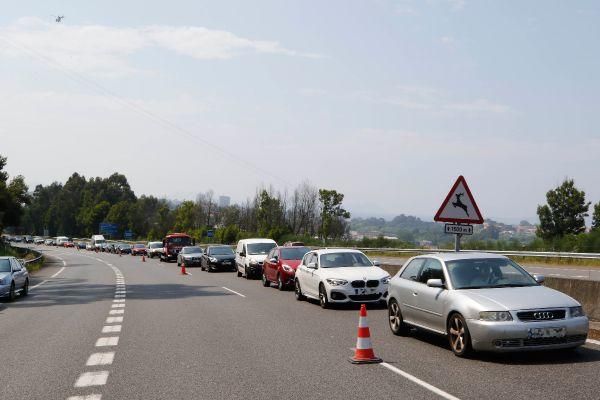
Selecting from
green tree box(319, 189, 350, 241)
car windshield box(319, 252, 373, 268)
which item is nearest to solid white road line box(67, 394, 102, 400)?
car windshield box(319, 252, 373, 268)

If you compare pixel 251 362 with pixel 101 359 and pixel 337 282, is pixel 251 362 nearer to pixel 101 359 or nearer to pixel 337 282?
pixel 101 359

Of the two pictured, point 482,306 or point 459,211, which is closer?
point 482,306

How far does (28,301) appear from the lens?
72.7ft

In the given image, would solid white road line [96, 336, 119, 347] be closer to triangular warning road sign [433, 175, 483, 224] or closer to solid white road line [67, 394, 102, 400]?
solid white road line [67, 394, 102, 400]

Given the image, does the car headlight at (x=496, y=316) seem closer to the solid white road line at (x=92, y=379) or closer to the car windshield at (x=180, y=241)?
the solid white road line at (x=92, y=379)

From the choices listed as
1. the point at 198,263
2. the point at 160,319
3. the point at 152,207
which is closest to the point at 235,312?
the point at 160,319

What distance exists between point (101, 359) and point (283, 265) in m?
14.4

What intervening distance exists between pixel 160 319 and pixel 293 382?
25.8 ft

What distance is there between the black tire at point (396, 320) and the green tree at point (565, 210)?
61778 mm

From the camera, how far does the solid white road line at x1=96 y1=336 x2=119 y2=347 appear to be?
38.6ft

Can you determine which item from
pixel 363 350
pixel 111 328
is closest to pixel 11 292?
pixel 111 328

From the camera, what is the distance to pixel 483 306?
9.65m

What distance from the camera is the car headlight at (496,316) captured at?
942 cm

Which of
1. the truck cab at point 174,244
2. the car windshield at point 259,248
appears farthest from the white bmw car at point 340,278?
the truck cab at point 174,244
